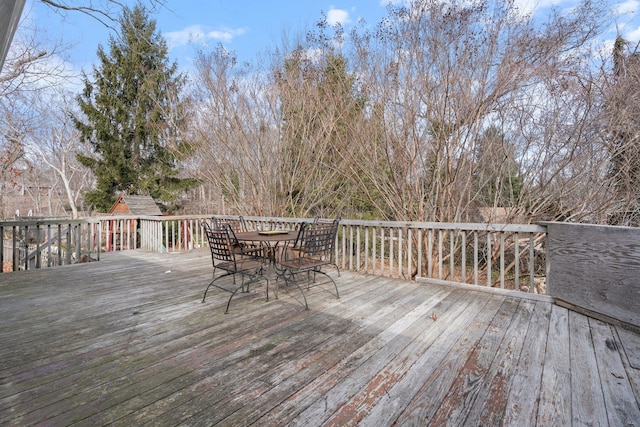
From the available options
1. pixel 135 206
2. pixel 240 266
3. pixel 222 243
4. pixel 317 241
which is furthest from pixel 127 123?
pixel 317 241

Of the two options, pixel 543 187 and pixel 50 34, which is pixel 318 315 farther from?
pixel 50 34

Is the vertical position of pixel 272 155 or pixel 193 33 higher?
pixel 193 33

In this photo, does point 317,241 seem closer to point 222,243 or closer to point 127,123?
point 222,243

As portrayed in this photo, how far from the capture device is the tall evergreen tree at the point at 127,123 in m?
12.3

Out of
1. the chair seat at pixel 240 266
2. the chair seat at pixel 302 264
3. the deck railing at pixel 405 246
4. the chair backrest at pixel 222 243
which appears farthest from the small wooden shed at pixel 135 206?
the chair seat at pixel 302 264

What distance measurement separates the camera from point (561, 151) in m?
4.72

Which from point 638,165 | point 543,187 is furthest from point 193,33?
point 638,165

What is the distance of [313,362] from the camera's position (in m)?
2.02

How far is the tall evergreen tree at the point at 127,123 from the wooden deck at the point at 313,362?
10.7 metres

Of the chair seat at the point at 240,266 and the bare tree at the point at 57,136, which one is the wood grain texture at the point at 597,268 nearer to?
Result: the chair seat at the point at 240,266

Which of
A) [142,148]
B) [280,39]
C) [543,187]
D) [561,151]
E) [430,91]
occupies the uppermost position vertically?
[280,39]

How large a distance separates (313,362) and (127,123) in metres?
14.2

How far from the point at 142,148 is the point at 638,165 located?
15169mm

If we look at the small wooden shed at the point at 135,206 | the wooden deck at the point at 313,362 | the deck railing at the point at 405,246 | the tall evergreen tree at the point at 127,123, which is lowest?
the wooden deck at the point at 313,362
